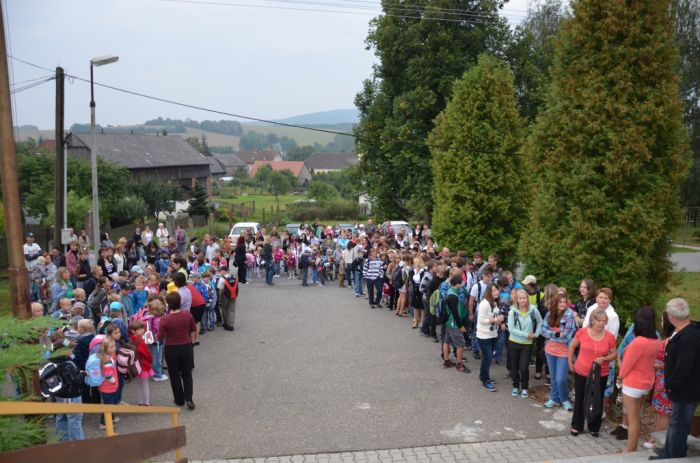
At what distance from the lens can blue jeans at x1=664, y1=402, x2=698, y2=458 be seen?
21.0ft

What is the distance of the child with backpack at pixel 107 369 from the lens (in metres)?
8.45

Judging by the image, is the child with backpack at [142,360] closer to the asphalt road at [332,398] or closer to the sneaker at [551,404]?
the asphalt road at [332,398]

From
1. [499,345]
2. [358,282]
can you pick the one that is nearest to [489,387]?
[499,345]

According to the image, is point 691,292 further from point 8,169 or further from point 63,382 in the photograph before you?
point 8,169

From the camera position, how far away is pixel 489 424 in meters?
8.89

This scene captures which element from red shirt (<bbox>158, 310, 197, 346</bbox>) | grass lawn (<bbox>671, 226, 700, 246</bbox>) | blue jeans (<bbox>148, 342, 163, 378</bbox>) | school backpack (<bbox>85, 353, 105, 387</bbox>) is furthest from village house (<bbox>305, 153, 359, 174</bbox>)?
school backpack (<bbox>85, 353, 105, 387</bbox>)

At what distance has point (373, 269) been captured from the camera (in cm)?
1694

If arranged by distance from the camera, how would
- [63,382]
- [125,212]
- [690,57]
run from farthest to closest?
[690,57]
[125,212]
[63,382]

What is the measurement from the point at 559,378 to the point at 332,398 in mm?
3536

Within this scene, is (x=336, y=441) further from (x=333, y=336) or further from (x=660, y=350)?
(x=333, y=336)

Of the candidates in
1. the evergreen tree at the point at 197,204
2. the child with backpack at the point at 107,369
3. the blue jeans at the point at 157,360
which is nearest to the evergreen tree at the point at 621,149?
the blue jeans at the point at 157,360

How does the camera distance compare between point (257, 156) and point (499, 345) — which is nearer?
point (499, 345)

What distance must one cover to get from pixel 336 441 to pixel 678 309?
179 inches

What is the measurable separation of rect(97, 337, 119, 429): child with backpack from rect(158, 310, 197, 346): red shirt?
85 centimetres
